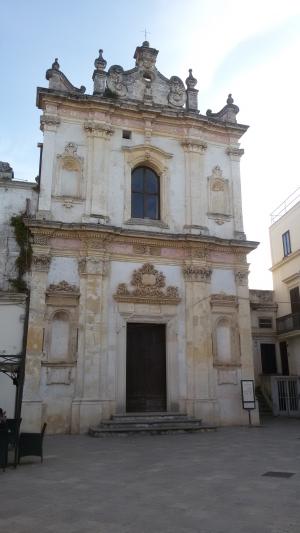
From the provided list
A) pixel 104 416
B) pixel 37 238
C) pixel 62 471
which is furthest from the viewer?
pixel 37 238

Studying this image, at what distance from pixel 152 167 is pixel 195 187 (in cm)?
200

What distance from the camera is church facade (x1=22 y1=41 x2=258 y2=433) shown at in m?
15.6

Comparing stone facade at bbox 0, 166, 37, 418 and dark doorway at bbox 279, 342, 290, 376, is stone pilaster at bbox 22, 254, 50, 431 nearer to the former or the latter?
stone facade at bbox 0, 166, 37, 418

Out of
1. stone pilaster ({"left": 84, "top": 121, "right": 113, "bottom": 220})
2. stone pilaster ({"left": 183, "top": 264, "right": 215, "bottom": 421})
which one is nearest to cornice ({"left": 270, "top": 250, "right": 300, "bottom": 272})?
stone pilaster ({"left": 183, "top": 264, "right": 215, "bottom": 421})

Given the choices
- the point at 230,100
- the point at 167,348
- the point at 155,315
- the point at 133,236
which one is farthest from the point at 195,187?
the point at 167,348

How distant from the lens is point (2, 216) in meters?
16.7

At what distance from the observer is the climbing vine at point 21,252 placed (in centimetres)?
1590

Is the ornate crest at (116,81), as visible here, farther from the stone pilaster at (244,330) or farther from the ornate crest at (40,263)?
the stone pilaster at (244,330)

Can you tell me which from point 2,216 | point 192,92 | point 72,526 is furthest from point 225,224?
point 72,526

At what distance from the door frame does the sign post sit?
2.22m

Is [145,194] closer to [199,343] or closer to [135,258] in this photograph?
[135,258]

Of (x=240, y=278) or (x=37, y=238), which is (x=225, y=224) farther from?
(x=37, y=238)

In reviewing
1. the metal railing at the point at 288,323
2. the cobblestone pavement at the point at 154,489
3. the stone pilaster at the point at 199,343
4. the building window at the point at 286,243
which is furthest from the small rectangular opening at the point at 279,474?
the building window at the point at 286,243

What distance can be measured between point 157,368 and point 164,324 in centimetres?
164
